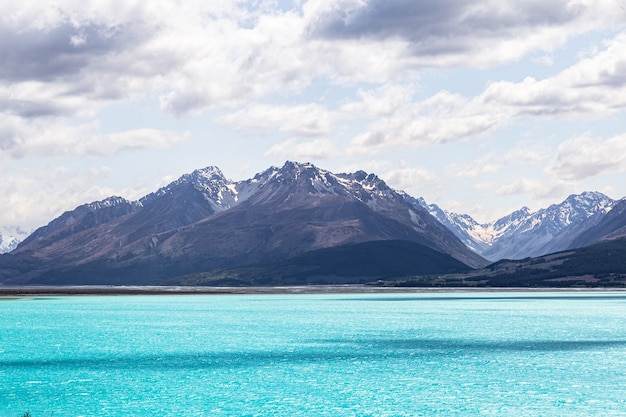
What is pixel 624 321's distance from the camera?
183375mm

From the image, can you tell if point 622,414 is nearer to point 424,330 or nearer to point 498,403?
point 498,403

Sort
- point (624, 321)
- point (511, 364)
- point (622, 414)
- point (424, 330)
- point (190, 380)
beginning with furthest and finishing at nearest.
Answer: point (624, 321), point (424, 330), point (511, 364), point (190, 380), point (622, 414)

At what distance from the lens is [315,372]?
309ft

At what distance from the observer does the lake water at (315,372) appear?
71.8 meters

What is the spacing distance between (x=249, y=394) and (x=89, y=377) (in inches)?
851

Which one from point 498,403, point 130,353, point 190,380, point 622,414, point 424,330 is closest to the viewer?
point 622,414

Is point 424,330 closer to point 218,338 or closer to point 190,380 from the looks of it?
point 218,338

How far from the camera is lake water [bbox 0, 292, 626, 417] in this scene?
2827 inches

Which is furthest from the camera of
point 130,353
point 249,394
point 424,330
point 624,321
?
point 624,321

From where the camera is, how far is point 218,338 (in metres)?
144

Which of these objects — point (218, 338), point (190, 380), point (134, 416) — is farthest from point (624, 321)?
point (134, 416)

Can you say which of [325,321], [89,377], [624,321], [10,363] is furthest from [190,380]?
[624,321]

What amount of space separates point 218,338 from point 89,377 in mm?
53593

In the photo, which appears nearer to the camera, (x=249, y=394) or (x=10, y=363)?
(x=249, y=394)
